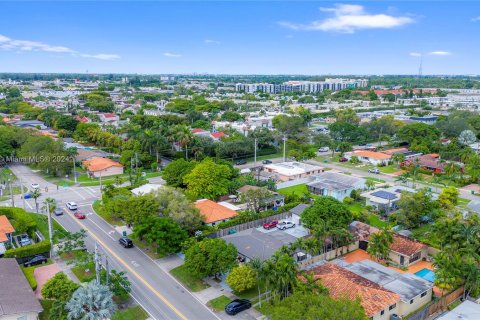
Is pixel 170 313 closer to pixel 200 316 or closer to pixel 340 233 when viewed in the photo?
pixel 200 316

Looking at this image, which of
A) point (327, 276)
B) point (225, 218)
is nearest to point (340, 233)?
point (327, 276)

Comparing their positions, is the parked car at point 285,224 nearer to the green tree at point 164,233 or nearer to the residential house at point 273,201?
the residential house at point 273,201

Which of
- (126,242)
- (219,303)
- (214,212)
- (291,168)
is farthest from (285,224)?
(291,168)

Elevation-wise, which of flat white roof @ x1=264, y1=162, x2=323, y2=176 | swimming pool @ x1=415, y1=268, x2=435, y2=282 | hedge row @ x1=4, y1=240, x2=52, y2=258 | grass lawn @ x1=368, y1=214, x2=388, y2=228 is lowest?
swimming pool @ x1=415, y1=268, x2=435, y2=282

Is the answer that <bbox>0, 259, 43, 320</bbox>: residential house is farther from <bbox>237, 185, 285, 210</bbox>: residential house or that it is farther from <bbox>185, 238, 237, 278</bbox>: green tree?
<bbox>237, 185, 285, 210</bbox>: residential house

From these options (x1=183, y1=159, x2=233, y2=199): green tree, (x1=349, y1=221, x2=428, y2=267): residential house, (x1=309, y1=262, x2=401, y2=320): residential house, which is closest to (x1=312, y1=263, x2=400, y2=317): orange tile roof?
(x1=309, y1=262, x2=401, y2=320): residential house

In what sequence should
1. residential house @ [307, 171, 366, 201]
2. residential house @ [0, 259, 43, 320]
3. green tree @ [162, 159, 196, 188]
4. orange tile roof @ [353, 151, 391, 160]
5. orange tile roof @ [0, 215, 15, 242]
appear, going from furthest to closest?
1. orange tile roof @ [353, 151, 391, 160]
2. green tree @ [162, 159, 196, 188]
3. residential house @ [307, 171, 366, 201]
4. orange tile roof @ [0, 215, 15, 242]
5. residential house @ [0, 259, 43, 320]
